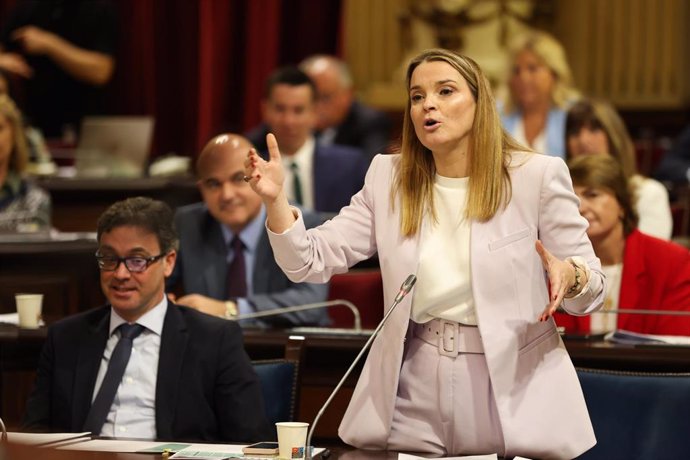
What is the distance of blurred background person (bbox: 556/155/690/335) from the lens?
3.84 metres

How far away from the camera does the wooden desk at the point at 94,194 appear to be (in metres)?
6.44

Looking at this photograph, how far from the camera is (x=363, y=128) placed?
24.3 feet

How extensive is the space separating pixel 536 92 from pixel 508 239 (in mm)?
3872

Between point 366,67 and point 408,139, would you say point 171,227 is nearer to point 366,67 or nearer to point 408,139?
point 408,139

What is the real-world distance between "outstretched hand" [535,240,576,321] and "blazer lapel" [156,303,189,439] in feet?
3.38

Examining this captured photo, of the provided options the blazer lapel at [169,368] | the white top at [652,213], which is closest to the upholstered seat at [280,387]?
the blazer lapel at [169,368]

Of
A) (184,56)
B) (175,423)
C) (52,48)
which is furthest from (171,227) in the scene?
(184,56)

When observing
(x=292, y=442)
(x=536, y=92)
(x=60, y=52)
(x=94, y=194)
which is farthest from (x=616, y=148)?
(x=60, y=52)

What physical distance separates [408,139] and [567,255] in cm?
44

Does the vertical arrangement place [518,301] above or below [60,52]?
below

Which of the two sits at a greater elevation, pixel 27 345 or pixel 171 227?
pixel 171 227

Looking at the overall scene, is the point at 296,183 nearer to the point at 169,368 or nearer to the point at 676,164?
the point at 676,164

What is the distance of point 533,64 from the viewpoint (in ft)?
21.0

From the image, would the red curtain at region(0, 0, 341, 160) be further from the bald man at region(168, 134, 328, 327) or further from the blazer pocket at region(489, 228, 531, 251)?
the blazer pocket at region(489, 228, 531, 251)
